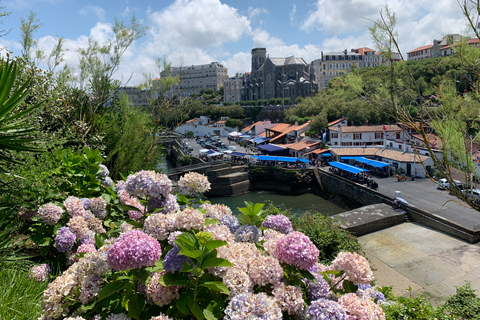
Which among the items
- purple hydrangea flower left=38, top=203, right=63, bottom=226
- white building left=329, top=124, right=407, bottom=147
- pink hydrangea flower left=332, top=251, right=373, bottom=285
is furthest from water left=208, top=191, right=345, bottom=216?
pink hydrangea flower left=332, top=251, right=373, bottom=285

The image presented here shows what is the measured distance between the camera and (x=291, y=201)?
2609 cm

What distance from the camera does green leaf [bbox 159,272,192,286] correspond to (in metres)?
1.73

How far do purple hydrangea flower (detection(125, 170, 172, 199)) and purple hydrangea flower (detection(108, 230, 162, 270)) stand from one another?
742 millimetres

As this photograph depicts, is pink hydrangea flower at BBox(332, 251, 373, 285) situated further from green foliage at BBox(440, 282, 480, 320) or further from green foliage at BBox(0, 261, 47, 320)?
green foliage at BBox(440, 282, 480, 320)

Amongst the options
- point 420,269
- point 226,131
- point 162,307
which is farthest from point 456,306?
point 226,131

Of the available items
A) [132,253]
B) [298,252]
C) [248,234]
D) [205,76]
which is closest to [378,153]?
[248,234]

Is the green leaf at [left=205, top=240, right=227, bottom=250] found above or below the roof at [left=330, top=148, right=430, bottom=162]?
above

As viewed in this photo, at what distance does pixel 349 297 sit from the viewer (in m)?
1.81

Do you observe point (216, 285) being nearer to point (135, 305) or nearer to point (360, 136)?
point (135, 305)

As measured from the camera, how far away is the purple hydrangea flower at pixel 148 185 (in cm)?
253

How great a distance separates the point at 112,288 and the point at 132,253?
0.91 feet

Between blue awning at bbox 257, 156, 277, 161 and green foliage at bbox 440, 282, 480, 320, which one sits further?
blue awning at bbox 257, 156, 277, 161

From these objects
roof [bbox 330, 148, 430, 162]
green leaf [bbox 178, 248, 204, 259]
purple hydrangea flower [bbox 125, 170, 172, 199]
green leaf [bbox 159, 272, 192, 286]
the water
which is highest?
purple hydrangea flower [bbox 125, 170, 172, 199]

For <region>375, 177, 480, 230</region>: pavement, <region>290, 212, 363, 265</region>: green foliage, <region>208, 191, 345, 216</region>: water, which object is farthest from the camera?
<region>208, 191, 345, 216</region>: water
